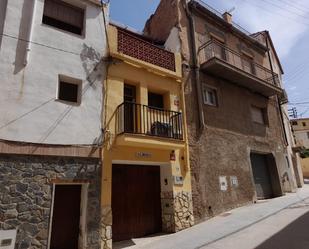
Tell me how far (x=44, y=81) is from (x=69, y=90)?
2.79 ft

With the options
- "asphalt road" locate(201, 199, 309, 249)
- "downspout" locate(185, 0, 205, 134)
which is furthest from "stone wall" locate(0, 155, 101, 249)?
"downspout" locate(185, 0, 205, 134)

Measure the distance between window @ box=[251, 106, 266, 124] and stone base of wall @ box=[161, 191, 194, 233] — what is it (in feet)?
24.3

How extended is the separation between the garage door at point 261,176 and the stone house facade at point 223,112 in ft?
0.17

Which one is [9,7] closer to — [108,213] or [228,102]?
[108,213]

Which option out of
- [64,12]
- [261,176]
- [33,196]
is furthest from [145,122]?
[261,176]

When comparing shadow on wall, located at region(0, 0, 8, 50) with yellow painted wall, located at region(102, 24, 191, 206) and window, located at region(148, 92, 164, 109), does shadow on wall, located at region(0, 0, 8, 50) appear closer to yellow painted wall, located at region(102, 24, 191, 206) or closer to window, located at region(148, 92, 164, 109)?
yellow painted wall, located at region(102, 24, 191, 206)

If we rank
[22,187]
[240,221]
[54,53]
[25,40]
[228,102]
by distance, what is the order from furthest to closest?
[228,102] → [240,221] → [54,53] → [25,40] → [22,187]

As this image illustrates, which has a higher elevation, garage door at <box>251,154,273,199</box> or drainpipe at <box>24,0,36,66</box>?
drainpipe at <box>24,0,36,66</box>

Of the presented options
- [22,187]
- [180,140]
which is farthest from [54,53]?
[180,140]

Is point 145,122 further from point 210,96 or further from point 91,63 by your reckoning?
point 210,96

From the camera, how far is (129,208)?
8.55 metres

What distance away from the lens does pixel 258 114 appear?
15.0 metres

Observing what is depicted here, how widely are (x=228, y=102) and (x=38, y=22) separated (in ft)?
29.6

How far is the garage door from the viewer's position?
44.0ft
